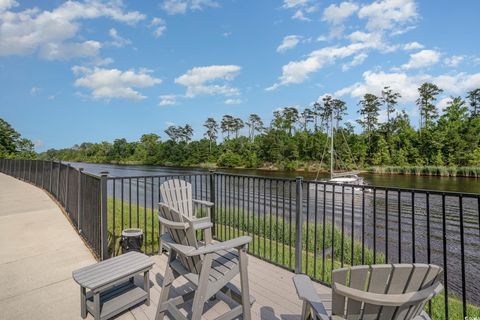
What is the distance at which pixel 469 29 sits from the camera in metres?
11.8

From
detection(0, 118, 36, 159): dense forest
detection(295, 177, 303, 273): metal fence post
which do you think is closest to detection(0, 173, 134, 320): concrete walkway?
detection(295, 177, 303, 273): metal fence post

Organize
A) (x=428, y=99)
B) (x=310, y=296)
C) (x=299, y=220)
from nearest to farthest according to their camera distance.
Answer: (x=310, y=296) → (x=299, y=220) → (x=428, y=99)

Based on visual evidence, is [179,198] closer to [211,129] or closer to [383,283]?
[383,283]

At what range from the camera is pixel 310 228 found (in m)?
7.82

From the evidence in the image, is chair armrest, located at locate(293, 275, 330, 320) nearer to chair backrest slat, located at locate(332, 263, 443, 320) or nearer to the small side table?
chair backrest slat, located at locate(332, 263, 443, 320)

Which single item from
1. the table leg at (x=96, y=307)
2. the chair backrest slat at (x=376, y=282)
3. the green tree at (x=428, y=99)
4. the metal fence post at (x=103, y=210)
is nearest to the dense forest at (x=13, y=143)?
the metal fence post at (x=103, y=210)

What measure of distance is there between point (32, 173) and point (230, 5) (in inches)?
445

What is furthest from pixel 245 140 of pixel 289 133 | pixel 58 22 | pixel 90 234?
pixel 90 234

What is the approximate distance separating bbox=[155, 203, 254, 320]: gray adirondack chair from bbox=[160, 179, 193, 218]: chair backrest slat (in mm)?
1006

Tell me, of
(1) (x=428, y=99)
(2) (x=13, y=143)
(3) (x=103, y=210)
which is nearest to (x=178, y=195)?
(3) (x=103, y=210)

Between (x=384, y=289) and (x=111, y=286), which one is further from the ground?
(x=384, y=289)

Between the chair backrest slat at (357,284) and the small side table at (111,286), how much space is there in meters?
1.84

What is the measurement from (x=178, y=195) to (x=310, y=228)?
5534mm

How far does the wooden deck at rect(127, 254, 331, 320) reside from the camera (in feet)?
7.43
